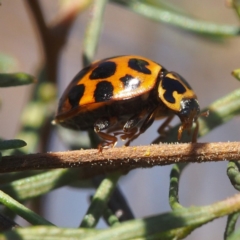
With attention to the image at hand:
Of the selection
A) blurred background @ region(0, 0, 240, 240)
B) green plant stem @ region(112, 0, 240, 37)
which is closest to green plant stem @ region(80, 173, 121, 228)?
green plant stem @ region(112, 0, 240, 37)

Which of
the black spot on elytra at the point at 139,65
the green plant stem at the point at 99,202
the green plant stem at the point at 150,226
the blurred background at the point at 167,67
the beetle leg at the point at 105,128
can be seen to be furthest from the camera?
the blurred background at the point at 167,67

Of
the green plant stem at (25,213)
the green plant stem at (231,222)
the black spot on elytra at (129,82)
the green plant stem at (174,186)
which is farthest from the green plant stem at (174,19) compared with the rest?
the green plant stem at (25,213)

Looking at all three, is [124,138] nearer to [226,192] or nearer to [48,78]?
[48,78]

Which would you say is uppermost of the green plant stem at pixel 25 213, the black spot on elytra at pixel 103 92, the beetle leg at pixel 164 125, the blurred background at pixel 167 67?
the green plant stem at pixel 25 213

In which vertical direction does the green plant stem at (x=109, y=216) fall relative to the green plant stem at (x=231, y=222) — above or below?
below

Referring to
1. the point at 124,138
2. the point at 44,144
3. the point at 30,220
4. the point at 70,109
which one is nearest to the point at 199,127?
the point at 124,138

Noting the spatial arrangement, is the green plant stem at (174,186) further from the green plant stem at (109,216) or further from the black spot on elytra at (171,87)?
the black spot on elytra at (171,87)
